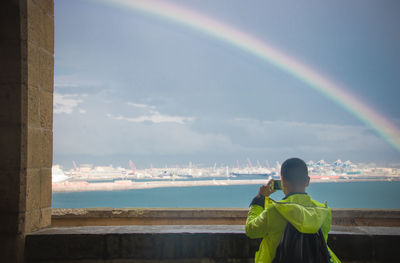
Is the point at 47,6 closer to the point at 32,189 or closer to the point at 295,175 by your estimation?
the point at 32,189

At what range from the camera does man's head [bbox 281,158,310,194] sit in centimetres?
147

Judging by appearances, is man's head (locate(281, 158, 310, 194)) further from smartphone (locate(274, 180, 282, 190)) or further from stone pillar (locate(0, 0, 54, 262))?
stone pillar (locate(0, 0, 54, 262))

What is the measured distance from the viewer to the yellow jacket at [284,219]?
4.42ft

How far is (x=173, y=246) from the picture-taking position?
2361 mm

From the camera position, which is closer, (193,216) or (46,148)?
(46,148)

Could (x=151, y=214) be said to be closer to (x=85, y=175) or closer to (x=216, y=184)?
(x=85, y=175)

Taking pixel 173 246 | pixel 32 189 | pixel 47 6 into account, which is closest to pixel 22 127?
pixel 32 189

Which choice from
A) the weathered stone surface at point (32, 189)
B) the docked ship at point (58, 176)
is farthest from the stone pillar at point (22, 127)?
the docked ship at point (58, 176)

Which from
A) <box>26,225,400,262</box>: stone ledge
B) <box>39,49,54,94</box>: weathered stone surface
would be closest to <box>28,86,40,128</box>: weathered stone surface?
<box>39,49,54,94</box>: weathered stone surface

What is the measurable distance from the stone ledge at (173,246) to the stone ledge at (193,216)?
313cm

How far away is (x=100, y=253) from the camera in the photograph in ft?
7.86

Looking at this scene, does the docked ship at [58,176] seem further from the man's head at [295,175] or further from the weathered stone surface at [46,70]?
the man's head at [295,175]

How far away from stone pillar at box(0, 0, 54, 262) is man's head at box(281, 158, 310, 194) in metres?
1.93

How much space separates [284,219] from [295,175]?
198 mm
